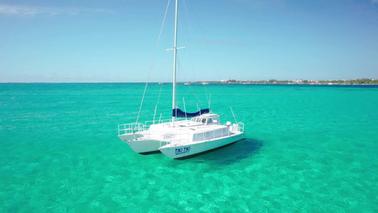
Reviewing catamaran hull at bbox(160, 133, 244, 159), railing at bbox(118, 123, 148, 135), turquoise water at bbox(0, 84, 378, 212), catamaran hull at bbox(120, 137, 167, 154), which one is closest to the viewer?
turquoise water at bbox(0, 84, 378, 212)

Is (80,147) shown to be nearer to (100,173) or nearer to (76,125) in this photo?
(100,173)

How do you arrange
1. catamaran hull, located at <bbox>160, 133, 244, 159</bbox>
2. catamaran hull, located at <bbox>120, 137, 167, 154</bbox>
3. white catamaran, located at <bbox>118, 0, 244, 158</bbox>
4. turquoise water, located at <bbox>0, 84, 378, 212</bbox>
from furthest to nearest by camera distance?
catamaran hull, located at <bbox>120, 137, 167, 154</bbox>
white catamaran, located at <bbox>118, 0, 244, 158</bbox>
catamaran hull, located at <bbox>160, 133, 244, 159</bbox>
turquoise water, located at <bbox>0, 84, 378, 212</bbox>

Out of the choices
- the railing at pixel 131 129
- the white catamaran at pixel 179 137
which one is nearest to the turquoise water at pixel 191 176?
the white catamaran at pixel 179 137

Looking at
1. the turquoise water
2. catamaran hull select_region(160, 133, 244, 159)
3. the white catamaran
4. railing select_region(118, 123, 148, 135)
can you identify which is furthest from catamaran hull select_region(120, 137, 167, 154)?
catamaran hull select_region(160, 133, 244, 159)

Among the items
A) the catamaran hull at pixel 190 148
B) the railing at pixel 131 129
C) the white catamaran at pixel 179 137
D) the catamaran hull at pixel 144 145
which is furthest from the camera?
the railing at pixel 131 129

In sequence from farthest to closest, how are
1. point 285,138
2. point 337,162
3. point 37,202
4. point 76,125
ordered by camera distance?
point 76,125 → point 285,138 → point 337,162 → point 37,202

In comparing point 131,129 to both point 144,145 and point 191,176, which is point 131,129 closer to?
point 144,145

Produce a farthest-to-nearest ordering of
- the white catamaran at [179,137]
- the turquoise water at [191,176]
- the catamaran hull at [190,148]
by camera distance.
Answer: the white catamaran at [179,137], the catamaran hull at [190,148], the turquoise water at [191,176]

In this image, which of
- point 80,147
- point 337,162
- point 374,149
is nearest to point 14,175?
point 80,147

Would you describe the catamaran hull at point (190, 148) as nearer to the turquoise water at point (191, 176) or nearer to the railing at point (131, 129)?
the turquoise water at point (191, 176)

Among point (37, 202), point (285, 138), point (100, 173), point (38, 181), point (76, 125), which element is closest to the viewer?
point (37, 202)

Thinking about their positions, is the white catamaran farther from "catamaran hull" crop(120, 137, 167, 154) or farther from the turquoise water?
the turquoise water

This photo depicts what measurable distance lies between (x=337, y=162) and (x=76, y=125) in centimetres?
2779

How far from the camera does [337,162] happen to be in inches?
674
